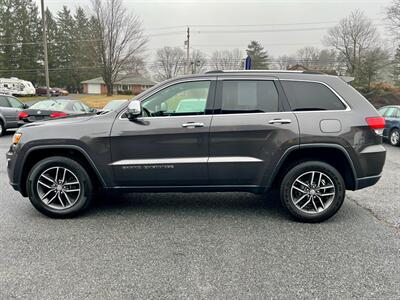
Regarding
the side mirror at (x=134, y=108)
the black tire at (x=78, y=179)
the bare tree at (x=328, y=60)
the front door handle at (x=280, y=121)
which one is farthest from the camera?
the bare tree at (x=328, y=60)

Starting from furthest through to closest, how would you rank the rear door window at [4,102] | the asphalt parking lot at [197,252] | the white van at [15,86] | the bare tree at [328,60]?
the bare tree at [328,60] < the white van at [15,86] < the rear door window at [4,102] < the asphalt parking lot at [197,252]

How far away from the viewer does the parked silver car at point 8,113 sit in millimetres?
12508

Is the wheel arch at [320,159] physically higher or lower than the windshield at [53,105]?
lower

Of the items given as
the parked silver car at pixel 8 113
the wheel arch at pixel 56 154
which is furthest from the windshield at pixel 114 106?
the parked silver car at pixel 8 113

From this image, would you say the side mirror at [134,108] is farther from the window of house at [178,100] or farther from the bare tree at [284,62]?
the bare tree at [284,62]

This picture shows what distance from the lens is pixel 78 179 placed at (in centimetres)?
424

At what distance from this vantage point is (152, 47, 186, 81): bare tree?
245ft

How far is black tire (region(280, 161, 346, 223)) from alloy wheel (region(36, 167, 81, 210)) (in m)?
2.74

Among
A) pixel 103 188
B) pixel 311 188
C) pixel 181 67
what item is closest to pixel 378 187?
pixel 311 188

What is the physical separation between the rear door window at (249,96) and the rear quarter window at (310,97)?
20cm

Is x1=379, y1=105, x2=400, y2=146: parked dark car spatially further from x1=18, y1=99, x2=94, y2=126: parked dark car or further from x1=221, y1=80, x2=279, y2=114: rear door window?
x1=18, y1=99, x2=94, y2=126: parked dark car

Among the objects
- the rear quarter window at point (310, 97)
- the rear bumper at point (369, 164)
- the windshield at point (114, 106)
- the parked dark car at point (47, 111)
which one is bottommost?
the rear bumper at point (369, 164)

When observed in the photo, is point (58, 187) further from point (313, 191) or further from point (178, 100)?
point (313, 191)

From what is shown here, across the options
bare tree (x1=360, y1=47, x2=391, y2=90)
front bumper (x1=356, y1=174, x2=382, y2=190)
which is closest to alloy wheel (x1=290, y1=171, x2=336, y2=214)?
front bumper (x1=356, y1=174, x2=382, y2=190)
